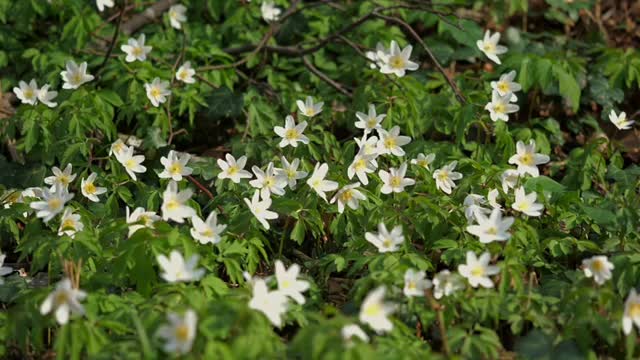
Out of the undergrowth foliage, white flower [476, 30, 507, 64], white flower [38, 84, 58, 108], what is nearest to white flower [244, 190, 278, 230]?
the undergrowth foliage

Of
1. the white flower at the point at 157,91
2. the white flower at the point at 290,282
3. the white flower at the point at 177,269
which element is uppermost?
the white flower at the point at 177,269

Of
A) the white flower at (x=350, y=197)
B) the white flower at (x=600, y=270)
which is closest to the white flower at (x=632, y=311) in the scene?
the white flower at (x=600, y=270)

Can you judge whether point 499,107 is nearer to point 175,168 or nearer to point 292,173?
point 292,173

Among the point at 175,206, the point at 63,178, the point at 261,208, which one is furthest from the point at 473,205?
the point at 63,178

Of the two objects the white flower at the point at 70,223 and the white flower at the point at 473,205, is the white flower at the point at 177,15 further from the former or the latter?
the white flower at the point at 473,205

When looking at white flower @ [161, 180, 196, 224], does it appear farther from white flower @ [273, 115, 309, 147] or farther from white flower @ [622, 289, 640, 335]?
white flower @ [622, 289, 640, 335]

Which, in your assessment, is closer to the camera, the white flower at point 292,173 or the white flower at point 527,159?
the white flower at point 292,173
